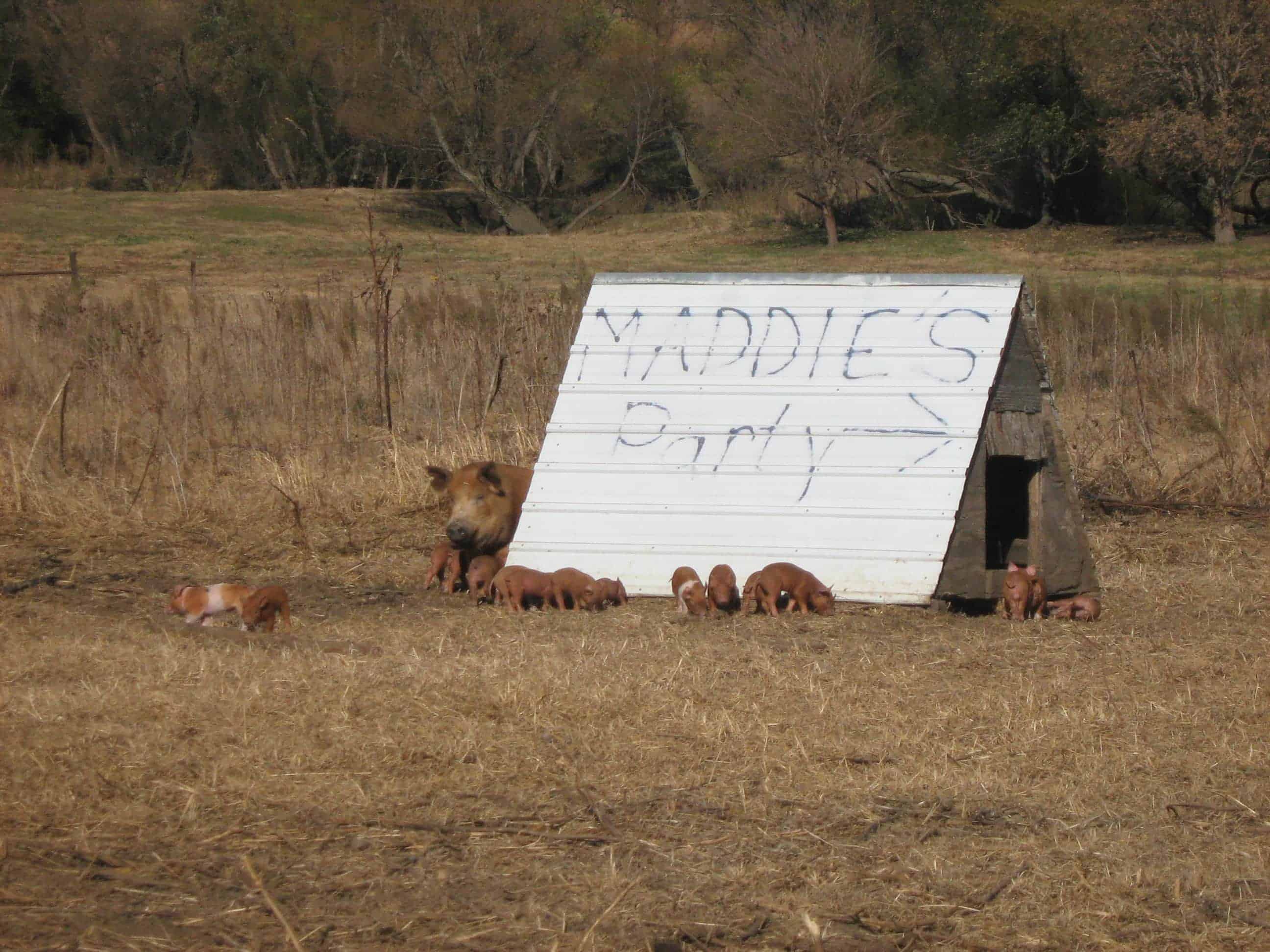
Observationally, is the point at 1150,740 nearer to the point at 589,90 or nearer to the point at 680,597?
the point at 680,597

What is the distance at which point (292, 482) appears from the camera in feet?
36.7

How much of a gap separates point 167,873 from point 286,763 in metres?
0.93

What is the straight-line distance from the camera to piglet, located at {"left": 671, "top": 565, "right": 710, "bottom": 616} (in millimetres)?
7930

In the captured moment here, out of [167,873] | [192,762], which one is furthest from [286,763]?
[167,873]

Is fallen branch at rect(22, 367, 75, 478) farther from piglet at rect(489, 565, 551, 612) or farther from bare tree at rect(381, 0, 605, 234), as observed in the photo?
bare tree at rect(381, 0, 605, 234)

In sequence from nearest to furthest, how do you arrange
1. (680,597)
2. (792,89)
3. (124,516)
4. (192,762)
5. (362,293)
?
(192,762)
(680,597)
(124,516)
(362,293)
(792,89)

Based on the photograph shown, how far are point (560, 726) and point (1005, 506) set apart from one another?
5.13 m

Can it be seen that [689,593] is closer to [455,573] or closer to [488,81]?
[455,573]

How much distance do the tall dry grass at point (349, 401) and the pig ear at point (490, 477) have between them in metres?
1.85

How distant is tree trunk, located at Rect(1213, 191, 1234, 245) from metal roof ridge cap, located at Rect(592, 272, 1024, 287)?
29073mm

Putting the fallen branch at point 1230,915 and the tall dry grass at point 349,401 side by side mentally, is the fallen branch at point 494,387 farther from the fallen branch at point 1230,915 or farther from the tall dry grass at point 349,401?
the fallen branch at point 1230,915

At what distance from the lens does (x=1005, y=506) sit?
32.3ft

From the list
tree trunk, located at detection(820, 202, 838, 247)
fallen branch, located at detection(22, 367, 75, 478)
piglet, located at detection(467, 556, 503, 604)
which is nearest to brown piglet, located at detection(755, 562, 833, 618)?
piglet, located at detection(467, 556, 503, 604)

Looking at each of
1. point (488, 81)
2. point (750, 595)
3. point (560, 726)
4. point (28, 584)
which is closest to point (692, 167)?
point (488, 81)
